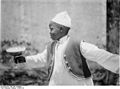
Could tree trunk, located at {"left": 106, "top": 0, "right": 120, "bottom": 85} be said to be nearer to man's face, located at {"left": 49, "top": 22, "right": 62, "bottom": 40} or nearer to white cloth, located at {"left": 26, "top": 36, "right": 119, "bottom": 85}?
white cloth, located at {"left": 26, "top": 36, "right": 119, "bottom": 85}

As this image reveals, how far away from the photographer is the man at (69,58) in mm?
3344

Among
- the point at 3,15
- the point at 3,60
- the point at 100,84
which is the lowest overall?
the point at 100,84

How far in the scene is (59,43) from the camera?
11.3 ft

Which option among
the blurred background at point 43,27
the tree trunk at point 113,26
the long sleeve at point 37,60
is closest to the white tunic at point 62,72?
the long sleeve at point 37,60

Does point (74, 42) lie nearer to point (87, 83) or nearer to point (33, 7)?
point (87, 83)

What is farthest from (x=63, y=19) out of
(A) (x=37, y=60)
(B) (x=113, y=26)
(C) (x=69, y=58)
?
(B) (x=113, y=26)

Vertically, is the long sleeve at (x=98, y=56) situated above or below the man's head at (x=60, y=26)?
below

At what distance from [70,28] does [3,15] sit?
2.76 ft

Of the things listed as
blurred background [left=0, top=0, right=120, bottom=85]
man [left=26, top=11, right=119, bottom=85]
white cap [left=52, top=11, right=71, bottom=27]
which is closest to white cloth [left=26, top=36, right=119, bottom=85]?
man [left=26, top=11, right=119, bottom=85]

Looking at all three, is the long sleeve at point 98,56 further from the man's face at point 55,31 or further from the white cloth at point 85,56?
the man's face at point 55,31

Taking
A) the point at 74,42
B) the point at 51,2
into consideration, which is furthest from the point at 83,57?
the point at 51,2

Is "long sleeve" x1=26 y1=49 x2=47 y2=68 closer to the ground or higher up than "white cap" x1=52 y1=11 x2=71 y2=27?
closer to the ground

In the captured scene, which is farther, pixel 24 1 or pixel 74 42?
pixel 24 1

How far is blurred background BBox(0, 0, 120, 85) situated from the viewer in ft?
12.2
